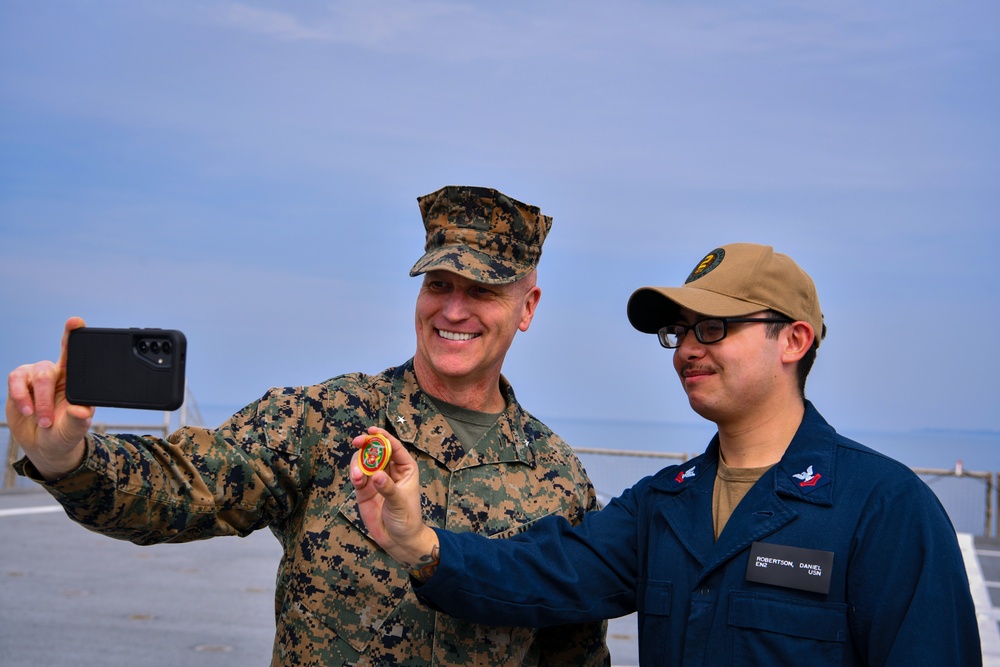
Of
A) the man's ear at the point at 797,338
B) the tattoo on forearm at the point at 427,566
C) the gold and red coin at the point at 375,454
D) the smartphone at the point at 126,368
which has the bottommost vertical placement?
the tattoo on forearm at the point at 427,566

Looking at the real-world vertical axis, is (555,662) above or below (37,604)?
above

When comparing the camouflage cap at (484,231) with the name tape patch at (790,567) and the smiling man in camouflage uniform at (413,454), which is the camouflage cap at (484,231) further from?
the name tape patch at (790,567)

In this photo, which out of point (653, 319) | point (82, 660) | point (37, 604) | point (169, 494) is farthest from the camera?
point (37, 604)

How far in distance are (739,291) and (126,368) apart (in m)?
1.52

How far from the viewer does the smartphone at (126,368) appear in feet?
7.06

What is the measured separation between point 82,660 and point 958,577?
21.6ft

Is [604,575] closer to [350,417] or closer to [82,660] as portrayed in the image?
[350,417]

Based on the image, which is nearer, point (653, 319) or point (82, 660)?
point (653, 319)

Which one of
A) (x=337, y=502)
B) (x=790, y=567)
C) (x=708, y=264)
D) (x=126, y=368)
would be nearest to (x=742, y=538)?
(x=790, y=567)

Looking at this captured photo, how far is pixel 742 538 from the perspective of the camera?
2.59 m

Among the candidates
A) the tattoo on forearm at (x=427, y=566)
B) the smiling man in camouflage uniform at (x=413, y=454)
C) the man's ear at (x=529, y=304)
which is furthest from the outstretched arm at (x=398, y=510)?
the man's ear at (x=529, y=304)

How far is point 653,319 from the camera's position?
2.97 m

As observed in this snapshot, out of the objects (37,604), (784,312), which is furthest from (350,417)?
(37,604)

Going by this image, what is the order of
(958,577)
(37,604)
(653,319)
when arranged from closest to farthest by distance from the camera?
(958,577) < (653,319) < (37,604)
